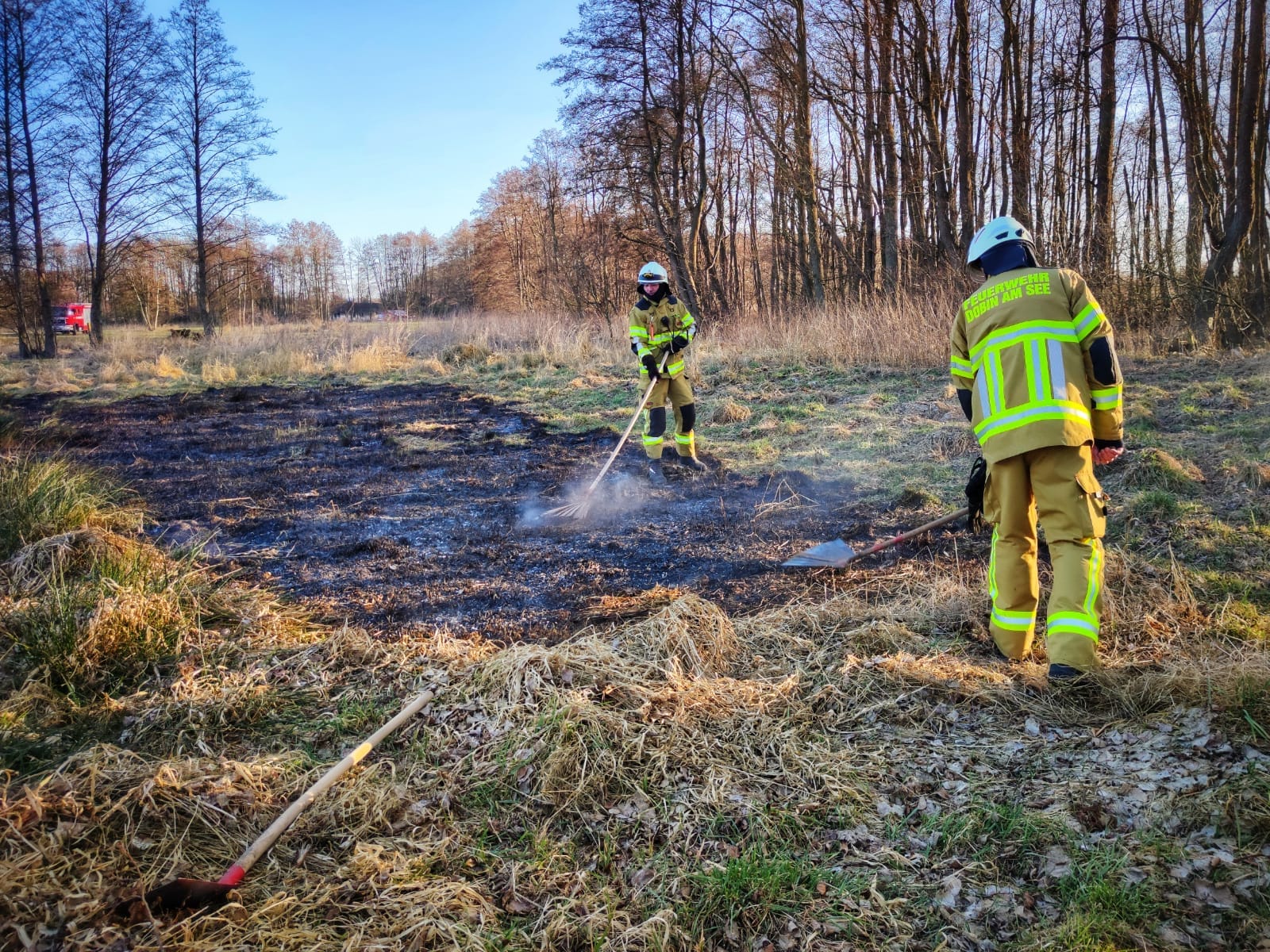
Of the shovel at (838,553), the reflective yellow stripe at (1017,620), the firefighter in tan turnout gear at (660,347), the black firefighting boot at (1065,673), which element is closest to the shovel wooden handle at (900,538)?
the shovel at (838,553)

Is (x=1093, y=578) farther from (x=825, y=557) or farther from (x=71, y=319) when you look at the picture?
(x=71, y=319)

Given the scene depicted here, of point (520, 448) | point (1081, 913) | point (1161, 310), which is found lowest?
point (1081, 913)

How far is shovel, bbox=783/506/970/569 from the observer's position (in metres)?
4.81

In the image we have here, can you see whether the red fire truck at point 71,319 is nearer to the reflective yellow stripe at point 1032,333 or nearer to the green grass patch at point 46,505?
the green grass patch at point 46,505

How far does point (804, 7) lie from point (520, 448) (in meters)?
14.7

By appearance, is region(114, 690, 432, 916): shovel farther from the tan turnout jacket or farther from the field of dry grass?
the tan turnout jacket

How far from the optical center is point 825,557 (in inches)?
193

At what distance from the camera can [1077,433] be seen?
3186 mm

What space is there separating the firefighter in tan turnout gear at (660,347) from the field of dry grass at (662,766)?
3075 millimetres

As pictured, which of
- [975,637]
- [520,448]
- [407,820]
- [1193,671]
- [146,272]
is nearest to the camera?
[407,820]

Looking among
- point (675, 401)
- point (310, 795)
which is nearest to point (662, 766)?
point (310, 795)

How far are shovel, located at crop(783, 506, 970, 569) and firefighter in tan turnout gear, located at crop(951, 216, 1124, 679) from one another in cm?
132

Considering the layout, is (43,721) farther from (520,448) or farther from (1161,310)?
(1161,310)

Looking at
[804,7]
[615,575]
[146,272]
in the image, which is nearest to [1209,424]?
[615,575]
